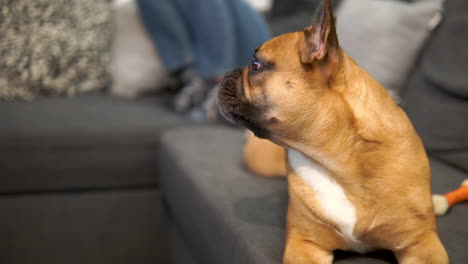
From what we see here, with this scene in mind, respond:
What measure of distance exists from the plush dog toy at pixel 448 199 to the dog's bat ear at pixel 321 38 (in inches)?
18.0

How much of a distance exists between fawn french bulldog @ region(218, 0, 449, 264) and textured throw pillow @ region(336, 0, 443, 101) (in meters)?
0.80

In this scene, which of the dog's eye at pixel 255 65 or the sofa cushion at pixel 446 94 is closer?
the dog's eye at pixel 255 65

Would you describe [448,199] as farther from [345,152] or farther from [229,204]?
[229,204]

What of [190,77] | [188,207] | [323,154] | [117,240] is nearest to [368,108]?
[323,154]

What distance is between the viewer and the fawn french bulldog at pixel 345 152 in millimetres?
787

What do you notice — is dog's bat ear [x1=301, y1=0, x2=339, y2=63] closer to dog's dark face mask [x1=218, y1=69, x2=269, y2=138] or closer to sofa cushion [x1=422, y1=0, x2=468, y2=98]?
dog's dark face mask [x1=218, y1=69, x2=269, y2=138]

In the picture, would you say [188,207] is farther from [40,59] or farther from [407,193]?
[40,59]

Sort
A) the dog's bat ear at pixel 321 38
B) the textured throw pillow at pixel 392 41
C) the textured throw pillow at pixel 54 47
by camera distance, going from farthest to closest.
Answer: the textured throw pillow at pixel 54 47
the textured throw pillow at pixel 392 41
the dog's bat ear at pixel 321 38

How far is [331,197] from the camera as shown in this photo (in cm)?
83

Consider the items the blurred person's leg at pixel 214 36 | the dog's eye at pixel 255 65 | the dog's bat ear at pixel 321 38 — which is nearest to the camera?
the dog's bat ear at pixel 321 38

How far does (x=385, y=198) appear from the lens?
0.79 metres

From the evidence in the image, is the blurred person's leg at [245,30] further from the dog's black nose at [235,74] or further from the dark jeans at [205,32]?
the dog's black nose at [235,74]

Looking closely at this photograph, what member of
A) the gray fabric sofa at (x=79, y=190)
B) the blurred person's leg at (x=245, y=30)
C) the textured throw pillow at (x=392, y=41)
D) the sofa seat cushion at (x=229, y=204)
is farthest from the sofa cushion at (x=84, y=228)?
the textured throw pillow at (x=392, y=41)

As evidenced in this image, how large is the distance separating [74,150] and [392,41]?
1.22 metres
